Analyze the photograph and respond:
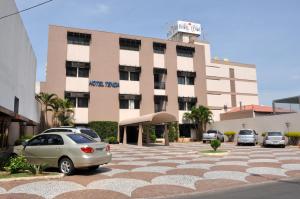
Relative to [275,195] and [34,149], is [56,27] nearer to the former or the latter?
[34,149]

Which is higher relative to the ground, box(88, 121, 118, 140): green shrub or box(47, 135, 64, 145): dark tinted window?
box(88, 121, 118, 140): green shrub

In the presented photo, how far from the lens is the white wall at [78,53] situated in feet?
128

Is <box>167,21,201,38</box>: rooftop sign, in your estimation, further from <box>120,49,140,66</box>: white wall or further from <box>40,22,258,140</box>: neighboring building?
<box>120,49,140,66</box>: white wall

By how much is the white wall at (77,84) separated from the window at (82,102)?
1.21 m

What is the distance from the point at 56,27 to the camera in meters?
38.8

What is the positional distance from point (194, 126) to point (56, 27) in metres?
24.6

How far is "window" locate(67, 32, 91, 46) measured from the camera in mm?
39438

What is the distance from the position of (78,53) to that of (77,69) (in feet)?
6.98

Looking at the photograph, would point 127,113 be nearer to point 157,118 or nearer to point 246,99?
point 157,118

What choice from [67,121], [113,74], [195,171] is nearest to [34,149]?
[195,171]

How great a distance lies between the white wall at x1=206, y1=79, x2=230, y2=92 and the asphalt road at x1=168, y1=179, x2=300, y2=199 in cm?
4475

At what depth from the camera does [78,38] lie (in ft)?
131

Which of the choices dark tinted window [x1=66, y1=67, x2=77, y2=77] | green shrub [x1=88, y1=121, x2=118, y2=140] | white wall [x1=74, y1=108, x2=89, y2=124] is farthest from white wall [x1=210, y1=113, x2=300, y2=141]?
dark tinted window [x1=66, y1=67, x2=77, y2=77]

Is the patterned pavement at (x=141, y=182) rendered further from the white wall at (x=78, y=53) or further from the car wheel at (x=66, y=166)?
the white wall at (x=78, y=53)
